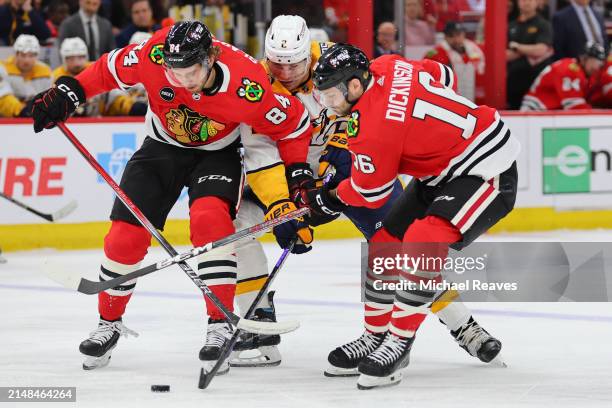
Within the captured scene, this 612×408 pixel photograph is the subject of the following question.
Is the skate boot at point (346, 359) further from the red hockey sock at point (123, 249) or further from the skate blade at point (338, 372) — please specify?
the red hockey sock at point (123, 249)

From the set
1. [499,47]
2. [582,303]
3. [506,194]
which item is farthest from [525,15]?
[506,194]

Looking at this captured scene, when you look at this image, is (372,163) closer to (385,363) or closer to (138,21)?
(385,363)

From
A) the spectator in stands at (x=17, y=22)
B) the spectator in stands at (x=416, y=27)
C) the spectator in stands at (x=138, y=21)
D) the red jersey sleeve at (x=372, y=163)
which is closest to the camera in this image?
the red jersey sleeve at (x=372, y=163)

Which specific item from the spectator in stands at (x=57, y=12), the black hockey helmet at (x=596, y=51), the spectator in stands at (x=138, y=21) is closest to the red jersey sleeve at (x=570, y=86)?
the black hockey helmet at (x=596, y=51)

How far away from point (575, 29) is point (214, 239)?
5721 mm

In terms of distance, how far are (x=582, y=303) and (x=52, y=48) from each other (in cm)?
398

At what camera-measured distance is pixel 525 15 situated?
29.8 ft

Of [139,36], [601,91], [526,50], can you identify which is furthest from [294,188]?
[526,50]

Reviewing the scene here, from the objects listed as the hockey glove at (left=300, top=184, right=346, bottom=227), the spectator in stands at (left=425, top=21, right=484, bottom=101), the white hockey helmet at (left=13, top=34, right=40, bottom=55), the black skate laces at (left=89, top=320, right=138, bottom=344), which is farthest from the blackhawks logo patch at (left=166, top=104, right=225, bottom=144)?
the spectator in stands at (left=425, top=21, right=484, bottom=101)

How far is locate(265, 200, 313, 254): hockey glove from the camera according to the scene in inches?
164

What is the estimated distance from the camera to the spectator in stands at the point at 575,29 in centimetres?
920

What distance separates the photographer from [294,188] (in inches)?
167

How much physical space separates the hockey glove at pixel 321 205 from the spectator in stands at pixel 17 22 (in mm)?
4508

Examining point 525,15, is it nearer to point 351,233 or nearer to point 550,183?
point 550,183
